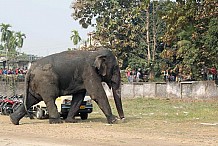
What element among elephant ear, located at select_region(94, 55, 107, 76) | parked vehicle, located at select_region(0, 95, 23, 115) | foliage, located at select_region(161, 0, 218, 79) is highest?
foliage, located at select_region(161, 0, 218, 79)

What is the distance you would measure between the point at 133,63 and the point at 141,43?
9.88 feet

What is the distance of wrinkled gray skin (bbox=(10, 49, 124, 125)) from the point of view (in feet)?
70.1

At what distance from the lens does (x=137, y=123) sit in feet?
68.4

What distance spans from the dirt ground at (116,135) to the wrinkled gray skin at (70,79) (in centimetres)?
132

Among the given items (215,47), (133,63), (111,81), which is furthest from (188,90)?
(111,81)

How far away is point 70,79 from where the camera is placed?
21.7 m

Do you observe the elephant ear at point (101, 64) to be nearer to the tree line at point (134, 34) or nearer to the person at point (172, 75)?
the tree line at point (134, 34)

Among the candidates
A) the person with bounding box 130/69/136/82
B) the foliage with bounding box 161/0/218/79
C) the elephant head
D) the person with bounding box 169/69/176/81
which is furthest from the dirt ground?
the person with bounding box 130/69/136/82

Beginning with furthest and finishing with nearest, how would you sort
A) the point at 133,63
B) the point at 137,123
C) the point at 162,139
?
the point at 133,63, the point at 137,123, the point at 162,139

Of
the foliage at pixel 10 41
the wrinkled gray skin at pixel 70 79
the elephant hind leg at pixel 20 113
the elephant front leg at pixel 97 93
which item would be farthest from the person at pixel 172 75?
the foliage at pixel 10 41

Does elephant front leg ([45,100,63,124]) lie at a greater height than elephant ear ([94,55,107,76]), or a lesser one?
lesser

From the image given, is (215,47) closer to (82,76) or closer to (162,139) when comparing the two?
(82,76)

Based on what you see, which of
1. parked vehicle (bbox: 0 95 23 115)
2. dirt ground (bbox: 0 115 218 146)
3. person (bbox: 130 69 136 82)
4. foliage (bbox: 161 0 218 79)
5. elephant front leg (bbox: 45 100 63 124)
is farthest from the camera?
person (bbox: 130 69 136 82)

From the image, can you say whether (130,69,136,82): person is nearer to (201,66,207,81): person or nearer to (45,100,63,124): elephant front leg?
(201,66,207,81): person
